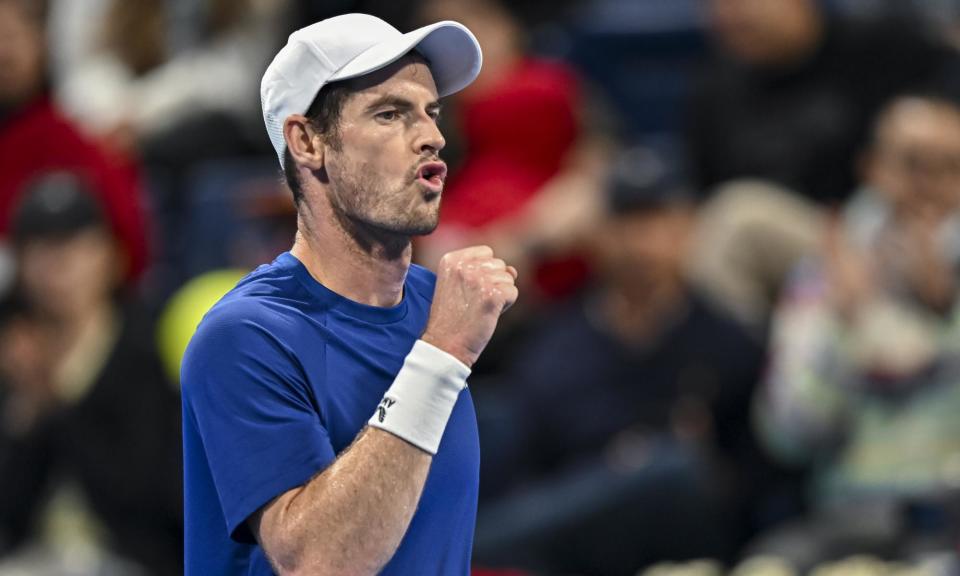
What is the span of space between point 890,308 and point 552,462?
45.9 inches

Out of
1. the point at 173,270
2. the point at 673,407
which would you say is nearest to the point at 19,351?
the point at 173,270

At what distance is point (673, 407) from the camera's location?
16.7 ft

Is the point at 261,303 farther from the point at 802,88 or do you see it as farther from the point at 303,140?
the point at 802,88

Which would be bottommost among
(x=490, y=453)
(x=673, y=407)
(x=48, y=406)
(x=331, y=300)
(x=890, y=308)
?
(x=48, y=406)

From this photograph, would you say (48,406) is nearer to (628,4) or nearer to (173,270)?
(173,270)

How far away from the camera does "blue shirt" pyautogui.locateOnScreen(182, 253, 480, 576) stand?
6.71 ft

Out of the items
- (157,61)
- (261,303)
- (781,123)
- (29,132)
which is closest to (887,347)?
(781,123)

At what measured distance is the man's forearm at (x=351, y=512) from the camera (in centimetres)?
198

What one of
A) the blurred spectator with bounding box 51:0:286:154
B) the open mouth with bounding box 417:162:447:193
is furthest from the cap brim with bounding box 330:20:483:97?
the blurred spectator with bounding box 51:0:286:154

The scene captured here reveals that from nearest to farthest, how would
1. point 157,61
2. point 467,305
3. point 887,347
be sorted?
point 467,305, point 887,347, point 157,61

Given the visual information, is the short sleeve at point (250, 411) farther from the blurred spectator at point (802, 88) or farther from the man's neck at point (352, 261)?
the blurred spectator at point (802, 88)

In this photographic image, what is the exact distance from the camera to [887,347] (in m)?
4.77

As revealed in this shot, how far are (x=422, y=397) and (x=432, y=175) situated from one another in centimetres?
30

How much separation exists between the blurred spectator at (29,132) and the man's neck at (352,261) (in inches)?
155
